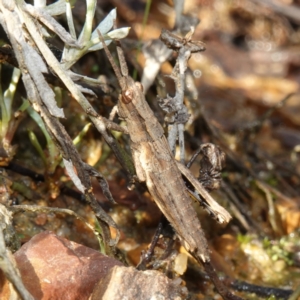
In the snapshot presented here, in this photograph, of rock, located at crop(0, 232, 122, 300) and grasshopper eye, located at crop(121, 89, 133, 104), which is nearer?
rock, located at crop(0, 232, 122, 300)

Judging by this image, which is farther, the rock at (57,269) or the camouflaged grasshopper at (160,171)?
the camouflaged grasshopper at (160,171)

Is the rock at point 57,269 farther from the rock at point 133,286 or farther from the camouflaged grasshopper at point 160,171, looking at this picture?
the camouflaged grasshopper at point 160,171

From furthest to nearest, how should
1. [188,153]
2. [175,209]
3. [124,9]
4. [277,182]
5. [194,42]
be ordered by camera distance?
1. [124,9]
2. [277,182]
3. [188,153]
4. [194,42]
5. [175,209]

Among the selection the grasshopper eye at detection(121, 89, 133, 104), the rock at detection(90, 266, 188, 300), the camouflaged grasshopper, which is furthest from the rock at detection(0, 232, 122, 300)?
the grasshopper eye at detection(121, 89, 133, 104)

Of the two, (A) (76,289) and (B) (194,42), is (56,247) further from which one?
(B) (194,42)

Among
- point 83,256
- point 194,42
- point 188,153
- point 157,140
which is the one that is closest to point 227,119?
point 188,153

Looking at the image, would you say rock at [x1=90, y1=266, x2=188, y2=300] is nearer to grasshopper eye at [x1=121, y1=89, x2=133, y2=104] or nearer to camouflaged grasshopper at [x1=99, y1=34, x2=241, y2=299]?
camouflaged grasshopper at [x1=99, y1=34, x2=241, y2=299]

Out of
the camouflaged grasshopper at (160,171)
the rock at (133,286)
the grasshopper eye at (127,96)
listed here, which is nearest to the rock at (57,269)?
the rock at (133,286)
